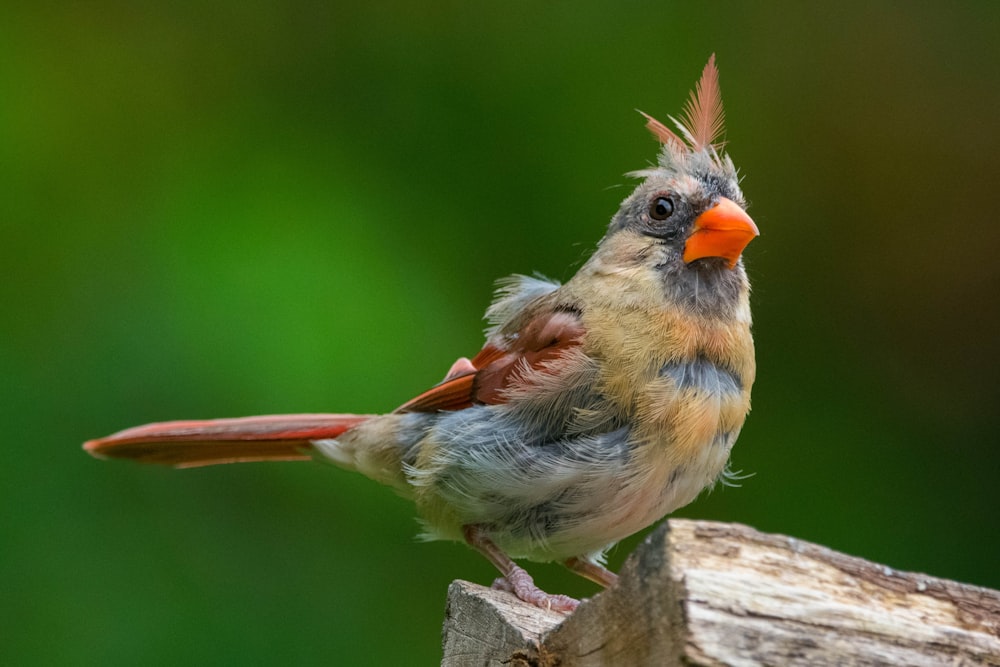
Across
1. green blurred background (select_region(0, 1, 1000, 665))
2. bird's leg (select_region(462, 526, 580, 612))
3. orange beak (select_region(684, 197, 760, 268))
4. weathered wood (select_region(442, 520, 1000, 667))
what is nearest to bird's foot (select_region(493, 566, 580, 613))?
bird's leg (select_region(462, 526, 580, 612))

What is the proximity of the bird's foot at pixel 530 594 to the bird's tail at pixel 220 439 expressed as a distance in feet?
2.65

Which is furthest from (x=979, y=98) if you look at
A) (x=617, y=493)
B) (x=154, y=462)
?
(x=154, y=462)

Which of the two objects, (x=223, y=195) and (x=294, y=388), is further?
(x=223, y=195)

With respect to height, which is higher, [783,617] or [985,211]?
[985,211]

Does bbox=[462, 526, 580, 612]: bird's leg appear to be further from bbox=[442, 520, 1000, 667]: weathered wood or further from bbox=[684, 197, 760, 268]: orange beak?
bbox=[684, 197, 760, 268]: orange beak

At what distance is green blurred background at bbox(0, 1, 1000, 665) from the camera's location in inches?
142

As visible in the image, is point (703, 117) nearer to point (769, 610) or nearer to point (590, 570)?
point (590, 570)

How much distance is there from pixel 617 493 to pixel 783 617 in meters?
1.12

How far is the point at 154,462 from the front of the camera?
347 cm

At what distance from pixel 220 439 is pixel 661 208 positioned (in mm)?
1377

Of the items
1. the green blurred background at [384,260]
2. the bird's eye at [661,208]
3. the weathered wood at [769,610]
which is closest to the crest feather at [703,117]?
the bird's eye at [661,208]

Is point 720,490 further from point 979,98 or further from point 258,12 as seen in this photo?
point 258,12

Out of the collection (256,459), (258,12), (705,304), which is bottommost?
(256,459)

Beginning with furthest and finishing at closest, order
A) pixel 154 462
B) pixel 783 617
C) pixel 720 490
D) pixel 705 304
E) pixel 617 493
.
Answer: pixel 720 490 < pixel 154 462 < pixel 705 304 < pixel 617 493 < pixel 783 617
